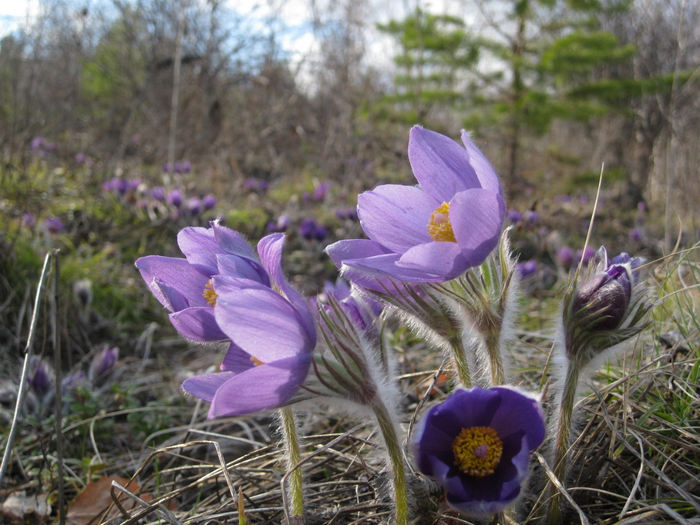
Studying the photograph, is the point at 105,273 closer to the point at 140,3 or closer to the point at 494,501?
the point at 494,501

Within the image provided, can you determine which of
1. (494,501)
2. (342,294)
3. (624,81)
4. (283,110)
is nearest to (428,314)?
(494,501)

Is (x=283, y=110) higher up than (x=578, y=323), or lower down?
higher up

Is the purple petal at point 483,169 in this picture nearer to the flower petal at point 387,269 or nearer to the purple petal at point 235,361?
the flower petal at point 387,269

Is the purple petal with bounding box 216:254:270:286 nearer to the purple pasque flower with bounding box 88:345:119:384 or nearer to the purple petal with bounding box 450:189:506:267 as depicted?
the purple petal with bounding box 450:189:506:267

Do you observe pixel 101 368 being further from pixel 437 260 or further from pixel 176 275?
pixel 437 260

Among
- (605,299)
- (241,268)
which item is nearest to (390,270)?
(241,268)

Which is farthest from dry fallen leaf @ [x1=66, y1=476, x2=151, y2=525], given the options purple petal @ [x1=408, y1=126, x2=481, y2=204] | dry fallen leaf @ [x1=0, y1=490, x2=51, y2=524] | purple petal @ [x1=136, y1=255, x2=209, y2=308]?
purple petal @ [x1=408, y1=126, x2=481, y2=204]

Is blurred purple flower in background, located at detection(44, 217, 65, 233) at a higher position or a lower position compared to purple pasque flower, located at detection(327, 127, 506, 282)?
lower
